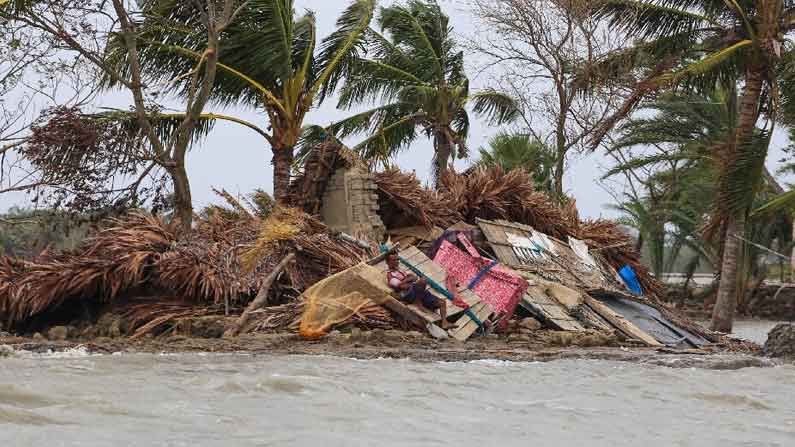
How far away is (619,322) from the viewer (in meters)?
13.4

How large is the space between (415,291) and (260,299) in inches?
72.2

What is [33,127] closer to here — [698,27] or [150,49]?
[150,49]

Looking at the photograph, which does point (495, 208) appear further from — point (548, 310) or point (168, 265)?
point (168, 265)

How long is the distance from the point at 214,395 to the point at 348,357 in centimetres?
324

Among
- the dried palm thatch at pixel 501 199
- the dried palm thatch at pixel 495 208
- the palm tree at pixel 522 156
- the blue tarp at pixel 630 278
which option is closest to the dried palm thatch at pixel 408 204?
the dried palm thatch at pixel 495 208

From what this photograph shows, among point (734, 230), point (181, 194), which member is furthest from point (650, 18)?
point (181, 194)

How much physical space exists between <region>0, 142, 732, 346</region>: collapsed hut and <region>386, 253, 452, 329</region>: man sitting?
0.15 metres

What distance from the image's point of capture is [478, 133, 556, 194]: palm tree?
97.7 ft

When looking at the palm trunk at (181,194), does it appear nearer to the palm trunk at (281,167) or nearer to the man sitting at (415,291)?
the palm trunk at (281,167)

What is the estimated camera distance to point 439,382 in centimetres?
841

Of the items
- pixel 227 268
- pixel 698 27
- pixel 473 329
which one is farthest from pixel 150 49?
pixel 698 27

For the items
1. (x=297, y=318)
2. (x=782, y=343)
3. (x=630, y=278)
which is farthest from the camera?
(x=630, y=278)

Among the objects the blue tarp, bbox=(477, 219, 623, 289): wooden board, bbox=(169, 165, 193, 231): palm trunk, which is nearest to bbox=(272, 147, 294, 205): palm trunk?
bbox=(169, 165, 193, 231): palm trunk

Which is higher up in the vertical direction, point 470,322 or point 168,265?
point 168,265
